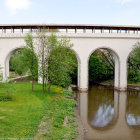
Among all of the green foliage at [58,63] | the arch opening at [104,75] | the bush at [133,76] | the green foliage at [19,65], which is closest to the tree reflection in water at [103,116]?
the arch opening at [104,75]

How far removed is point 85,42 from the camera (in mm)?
21500

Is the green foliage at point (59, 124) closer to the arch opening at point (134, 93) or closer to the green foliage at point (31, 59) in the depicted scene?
the arch opening at point (134, 93)

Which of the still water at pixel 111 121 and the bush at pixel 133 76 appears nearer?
the still water at pixel 111 121

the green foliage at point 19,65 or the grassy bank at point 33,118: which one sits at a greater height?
the green foliage at point 19,65

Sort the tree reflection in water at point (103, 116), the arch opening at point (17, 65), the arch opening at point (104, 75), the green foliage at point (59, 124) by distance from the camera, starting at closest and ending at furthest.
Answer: the green foliage at point (59, 124)
the tree reflection in water at point (103, 116)
the arch opening at point (17, 65)
the arch opening at point (104, 75)

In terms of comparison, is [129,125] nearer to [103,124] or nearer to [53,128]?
[103,124]

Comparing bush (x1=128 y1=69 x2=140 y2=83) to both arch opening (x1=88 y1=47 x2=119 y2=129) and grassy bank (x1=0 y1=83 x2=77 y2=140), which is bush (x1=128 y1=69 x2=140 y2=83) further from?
grassy bank (x1=0 y1=83 x2=77 y2=140)

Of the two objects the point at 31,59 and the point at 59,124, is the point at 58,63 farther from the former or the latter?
the point at 59,124

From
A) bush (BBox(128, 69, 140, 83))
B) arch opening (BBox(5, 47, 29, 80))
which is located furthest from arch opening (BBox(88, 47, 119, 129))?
arch opening (BBox(5, 47, 29, 80))

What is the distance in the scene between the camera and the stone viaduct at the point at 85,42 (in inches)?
843

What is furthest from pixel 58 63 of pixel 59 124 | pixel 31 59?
pixel 59 124

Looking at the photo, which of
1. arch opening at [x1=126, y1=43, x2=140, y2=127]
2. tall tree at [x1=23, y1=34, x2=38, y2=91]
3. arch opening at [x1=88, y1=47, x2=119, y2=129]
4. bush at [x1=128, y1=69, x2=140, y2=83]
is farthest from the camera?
bush at [x1=128, y1=69, x2=140, y2=83]

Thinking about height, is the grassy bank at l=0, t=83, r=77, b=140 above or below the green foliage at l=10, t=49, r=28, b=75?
below

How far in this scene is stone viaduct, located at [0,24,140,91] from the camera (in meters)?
21.4
